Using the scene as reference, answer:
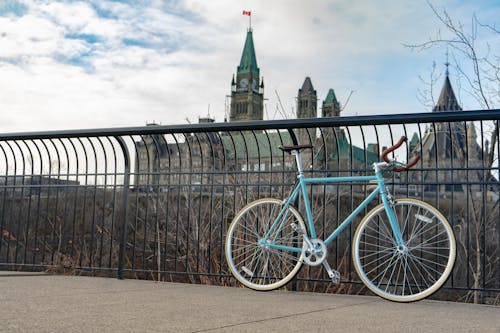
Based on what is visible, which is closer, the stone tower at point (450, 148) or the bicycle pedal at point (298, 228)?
the bicycle pedal at point (298, 228)

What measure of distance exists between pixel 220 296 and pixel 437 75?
708 cm

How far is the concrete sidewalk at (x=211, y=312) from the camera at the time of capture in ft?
8.23

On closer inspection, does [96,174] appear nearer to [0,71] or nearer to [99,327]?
[99,327]

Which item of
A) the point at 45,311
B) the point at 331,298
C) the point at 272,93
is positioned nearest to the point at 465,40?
the point at 272,93

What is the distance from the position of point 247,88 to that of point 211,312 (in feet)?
369

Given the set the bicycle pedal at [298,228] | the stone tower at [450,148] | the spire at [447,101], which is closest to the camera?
the bicycle pedal at [298,228]

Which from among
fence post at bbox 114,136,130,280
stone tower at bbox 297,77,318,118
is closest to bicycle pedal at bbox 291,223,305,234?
fence post at bbox 114,136,130,280

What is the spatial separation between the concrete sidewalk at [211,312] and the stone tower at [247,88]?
106 meters

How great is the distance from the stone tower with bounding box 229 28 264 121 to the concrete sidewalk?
347 ft

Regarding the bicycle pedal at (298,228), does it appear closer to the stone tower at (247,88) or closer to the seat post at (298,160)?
the seat post at (298,160)

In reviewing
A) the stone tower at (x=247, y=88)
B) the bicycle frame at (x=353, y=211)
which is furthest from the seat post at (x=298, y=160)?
the stone tower at (x=247, y=88)

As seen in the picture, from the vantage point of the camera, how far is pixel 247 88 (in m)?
114

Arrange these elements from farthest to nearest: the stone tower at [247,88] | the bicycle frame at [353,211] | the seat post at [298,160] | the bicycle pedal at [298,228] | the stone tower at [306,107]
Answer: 1. the stone tower at [247,88]
2. the stone tower at [306,107]
3. the seat post at [298,160]
4. the bicycle pedal at [298,228]
5. the bicycle frame at [353,211]

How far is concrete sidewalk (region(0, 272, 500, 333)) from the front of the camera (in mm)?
2510
